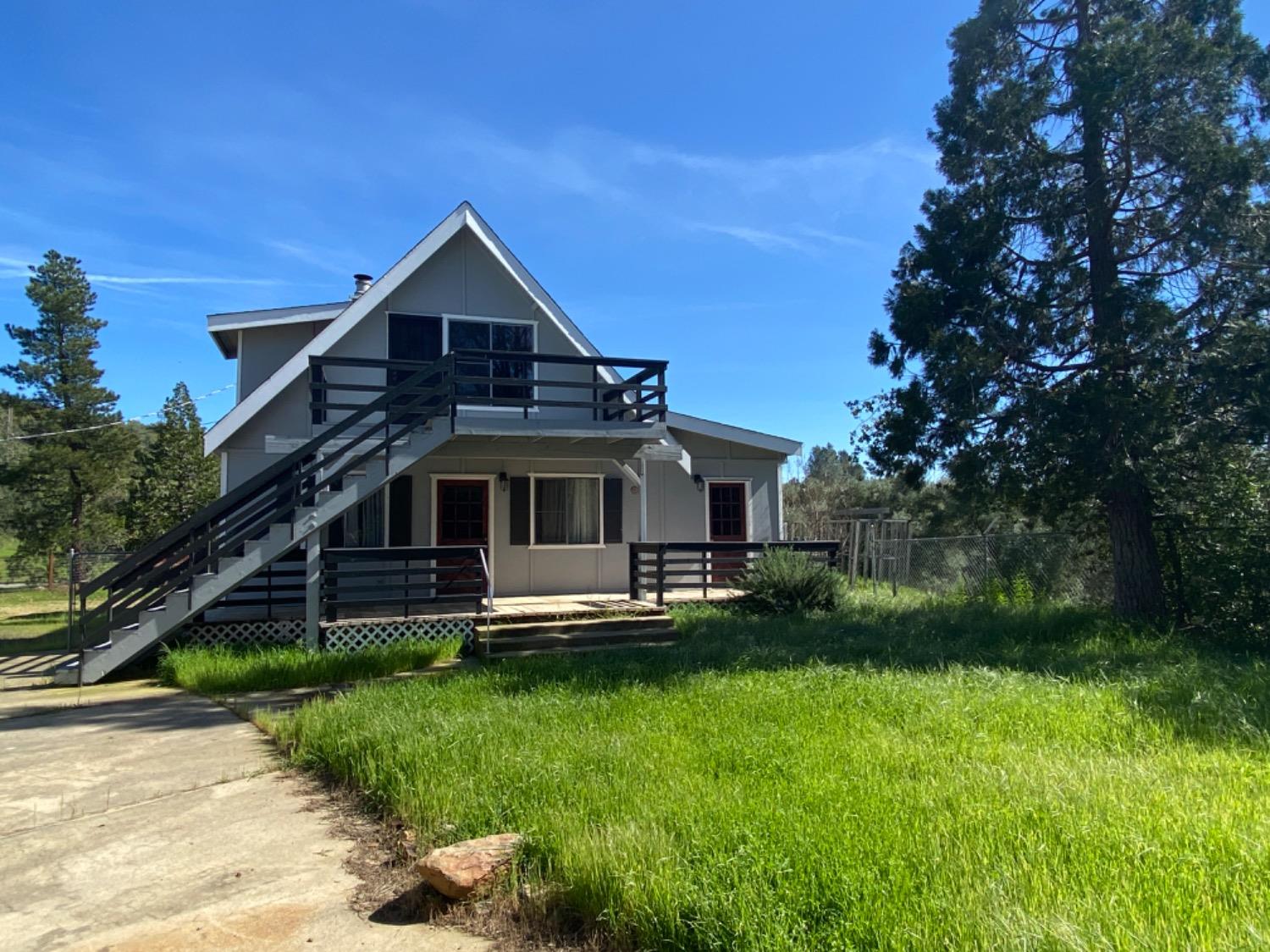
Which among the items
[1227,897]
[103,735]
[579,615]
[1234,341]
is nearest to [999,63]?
[1234,341]

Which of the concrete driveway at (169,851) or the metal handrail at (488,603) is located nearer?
the concrete driveway at (169,851)

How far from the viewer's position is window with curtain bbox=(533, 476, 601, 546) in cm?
1487

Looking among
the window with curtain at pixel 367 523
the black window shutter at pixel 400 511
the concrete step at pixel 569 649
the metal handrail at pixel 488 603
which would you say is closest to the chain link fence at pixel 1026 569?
the concrete step at pixel 569 649

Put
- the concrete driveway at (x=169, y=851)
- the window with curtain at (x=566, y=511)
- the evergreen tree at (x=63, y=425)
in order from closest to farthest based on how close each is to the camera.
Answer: the concrete driveway at (x=169, y=851) → the window with curtain at (x=566, y=511) → the evergreen tree at (x=63, y=425)

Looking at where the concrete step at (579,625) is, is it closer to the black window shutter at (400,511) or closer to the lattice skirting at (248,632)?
the lattice skirting at (248,632)

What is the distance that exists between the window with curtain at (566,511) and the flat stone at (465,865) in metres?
10.9

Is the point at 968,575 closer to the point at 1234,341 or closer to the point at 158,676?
the point at 1234,341

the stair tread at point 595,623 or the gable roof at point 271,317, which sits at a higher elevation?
the gable roof at point 271,317

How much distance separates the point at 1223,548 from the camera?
10.1 m

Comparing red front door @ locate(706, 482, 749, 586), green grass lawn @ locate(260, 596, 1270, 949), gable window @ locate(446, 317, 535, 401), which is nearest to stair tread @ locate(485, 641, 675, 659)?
green grass lawn @ locate(260, 596, 1270, 949)

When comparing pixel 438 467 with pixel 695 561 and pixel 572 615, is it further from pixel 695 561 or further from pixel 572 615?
pixel 695 561

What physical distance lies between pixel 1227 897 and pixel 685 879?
79.6 inches

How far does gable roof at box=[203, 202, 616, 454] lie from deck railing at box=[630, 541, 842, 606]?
3189 mm

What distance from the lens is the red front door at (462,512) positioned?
46.8 ft
